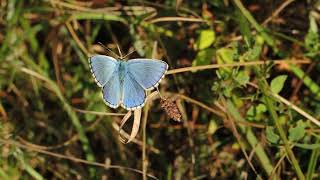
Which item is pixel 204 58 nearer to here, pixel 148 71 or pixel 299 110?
Answer: pixel 299 110

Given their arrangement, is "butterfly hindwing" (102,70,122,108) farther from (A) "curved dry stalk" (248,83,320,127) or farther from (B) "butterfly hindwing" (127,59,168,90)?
(A) "curved dry stalk" (248,83,320,127)

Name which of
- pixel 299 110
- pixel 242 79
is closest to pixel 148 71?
pixel 242 79

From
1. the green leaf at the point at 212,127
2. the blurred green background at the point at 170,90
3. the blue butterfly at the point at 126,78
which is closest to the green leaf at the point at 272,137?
the blurred green background at the point at 170,90

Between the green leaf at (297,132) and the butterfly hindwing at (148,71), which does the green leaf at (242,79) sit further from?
the butterfly hindwing at (148,71)

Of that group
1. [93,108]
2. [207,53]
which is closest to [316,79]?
[207,53]

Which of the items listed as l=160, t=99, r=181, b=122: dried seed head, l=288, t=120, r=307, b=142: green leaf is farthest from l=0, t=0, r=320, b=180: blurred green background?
l=160, t=99, r=181, b=122: dried seed head

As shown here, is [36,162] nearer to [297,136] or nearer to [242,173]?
[242,173]

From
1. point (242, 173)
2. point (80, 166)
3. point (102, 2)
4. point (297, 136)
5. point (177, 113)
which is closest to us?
point (177, 113)

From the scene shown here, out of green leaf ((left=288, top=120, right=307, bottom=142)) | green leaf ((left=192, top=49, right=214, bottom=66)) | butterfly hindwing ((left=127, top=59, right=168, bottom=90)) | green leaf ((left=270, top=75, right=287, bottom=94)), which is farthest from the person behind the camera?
green leaf ((left=192, top=49, right=214, bottom=66))

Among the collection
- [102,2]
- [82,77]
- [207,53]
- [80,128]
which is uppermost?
[102,2]
